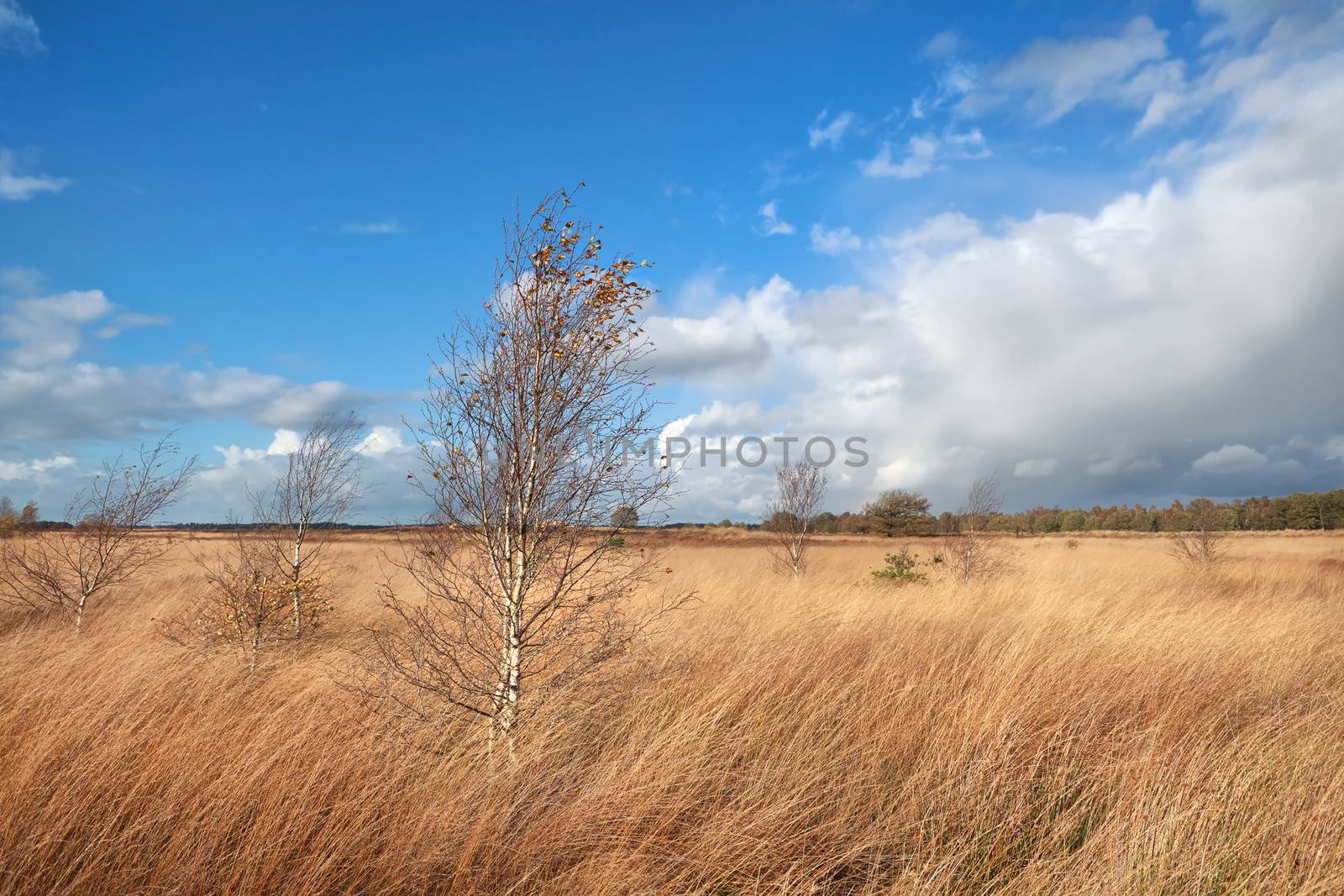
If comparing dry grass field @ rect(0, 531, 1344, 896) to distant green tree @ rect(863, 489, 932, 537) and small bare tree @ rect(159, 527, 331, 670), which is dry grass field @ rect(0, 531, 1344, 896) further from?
distant green tree @ rect(863, 489, 932, 537)

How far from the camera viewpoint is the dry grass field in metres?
3.31

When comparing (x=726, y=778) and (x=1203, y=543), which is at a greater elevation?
(x=1203, y=543)

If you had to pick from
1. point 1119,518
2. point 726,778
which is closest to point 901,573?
point 726,778

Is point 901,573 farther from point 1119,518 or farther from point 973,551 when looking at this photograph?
point 1119,518

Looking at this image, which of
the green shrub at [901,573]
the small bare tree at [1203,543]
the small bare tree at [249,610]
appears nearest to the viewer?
the small bare tree at [249,610]

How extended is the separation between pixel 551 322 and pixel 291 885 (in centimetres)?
366

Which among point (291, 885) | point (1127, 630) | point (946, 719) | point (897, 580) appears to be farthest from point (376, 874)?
point (897, 580)

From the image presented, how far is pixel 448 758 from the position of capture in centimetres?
434

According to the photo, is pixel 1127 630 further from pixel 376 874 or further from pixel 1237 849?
pixel 376 874

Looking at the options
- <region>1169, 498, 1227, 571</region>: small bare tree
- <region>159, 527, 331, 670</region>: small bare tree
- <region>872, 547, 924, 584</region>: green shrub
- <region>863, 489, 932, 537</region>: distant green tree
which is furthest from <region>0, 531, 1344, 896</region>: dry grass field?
<region>863, 489, 932, 537</region>: distant green tree

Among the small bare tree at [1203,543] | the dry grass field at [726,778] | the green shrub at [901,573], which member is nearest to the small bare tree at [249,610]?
the dry grass field at [726,778]

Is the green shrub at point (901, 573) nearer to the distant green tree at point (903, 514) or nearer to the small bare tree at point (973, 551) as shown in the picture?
the small bare tree at point (973, 551)

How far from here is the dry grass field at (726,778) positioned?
3314 mm

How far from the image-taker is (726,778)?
448 cm
